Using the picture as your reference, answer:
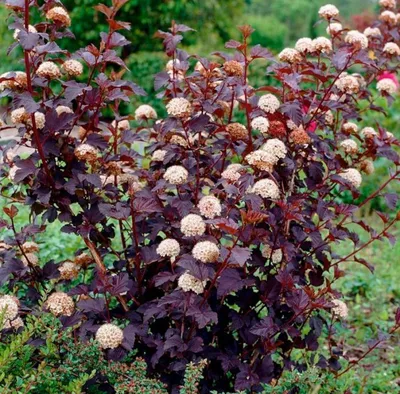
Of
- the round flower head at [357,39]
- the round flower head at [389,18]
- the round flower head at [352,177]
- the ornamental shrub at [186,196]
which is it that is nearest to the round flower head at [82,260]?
the ornamental shrub at [186,196]

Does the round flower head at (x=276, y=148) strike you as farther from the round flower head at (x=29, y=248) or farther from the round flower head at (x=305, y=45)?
the round flower head at (x=29, y=248)

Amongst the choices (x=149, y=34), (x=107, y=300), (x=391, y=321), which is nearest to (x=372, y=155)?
(x=107, y=300)

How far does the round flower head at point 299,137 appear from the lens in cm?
192

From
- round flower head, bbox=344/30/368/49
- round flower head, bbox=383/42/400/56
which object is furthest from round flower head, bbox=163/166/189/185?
round flower head, bbox=383/42/400/56

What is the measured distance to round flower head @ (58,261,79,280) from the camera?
6.95ft

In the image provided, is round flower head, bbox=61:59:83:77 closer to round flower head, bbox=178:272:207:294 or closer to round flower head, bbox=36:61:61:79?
round flower head, bbox=36:61:61:79

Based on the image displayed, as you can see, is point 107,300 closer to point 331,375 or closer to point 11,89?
point 11,89

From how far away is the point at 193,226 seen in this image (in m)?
1.76

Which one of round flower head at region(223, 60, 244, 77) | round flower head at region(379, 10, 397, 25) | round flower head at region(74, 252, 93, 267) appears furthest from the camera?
round flower head at region(379, 10, 397, 25)

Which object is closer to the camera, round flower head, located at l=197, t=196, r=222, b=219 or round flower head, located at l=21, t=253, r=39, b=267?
round flower head, located at l=197, t=196, r=222, b=219

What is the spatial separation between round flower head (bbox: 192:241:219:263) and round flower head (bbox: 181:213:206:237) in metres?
0.04

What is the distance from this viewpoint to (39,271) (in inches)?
84.9

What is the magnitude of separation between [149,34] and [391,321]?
692cm

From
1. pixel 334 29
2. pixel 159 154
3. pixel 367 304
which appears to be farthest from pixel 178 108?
pixel 367 304
